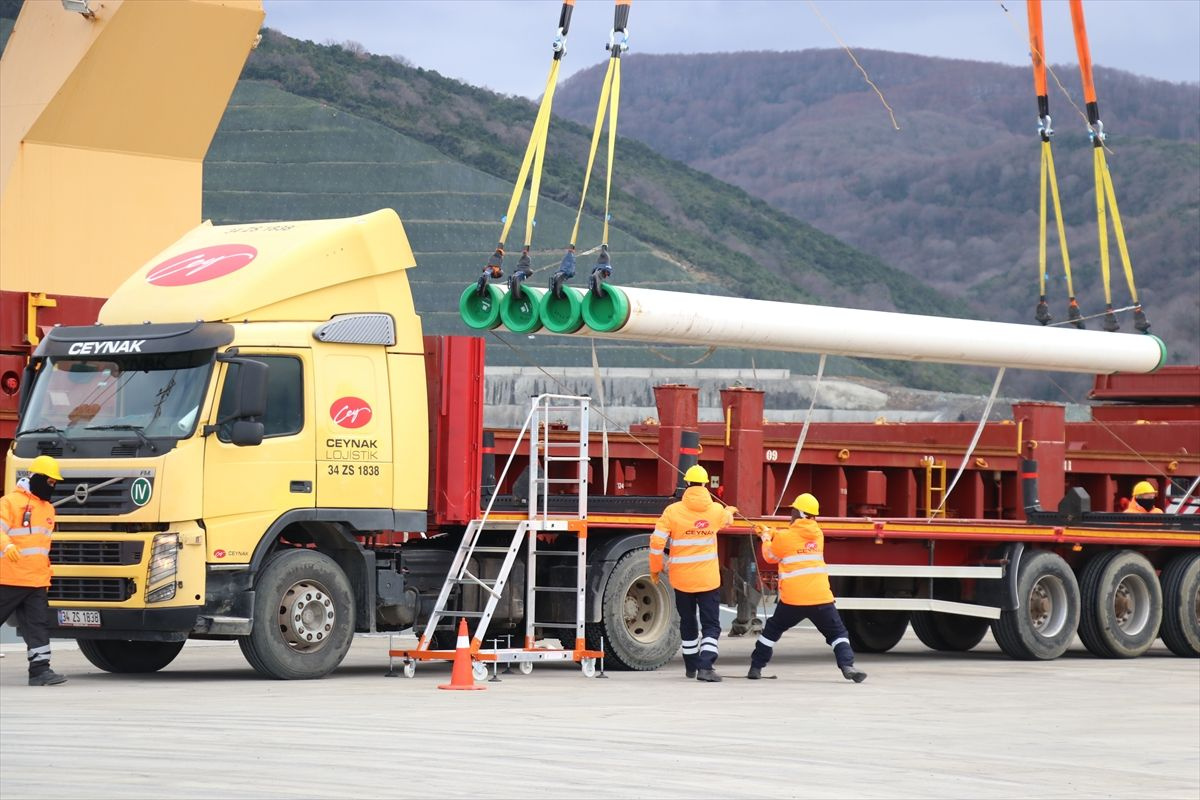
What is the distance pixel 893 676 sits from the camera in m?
16.2

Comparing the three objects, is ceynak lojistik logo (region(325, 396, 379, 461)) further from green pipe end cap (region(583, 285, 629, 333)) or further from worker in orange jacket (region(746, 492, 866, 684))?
worker in orange jacket (region(746, 492, 866, 684))

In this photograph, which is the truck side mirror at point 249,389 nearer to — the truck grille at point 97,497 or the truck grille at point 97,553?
the truck grille at point 97,497

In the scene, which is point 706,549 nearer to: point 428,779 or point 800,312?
point 800,312

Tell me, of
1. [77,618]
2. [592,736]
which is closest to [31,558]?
[77,618]

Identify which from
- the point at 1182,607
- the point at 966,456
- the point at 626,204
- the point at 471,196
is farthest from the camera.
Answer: the point at 626,204

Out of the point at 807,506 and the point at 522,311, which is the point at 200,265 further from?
the point at 807,506

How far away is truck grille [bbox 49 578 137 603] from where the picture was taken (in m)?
13.8

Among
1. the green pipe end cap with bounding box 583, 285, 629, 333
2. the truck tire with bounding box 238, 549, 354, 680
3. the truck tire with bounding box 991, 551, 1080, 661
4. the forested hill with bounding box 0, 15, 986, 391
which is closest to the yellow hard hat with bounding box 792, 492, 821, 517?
the green pipe end cap with bounding box 583, 285, 629, 333

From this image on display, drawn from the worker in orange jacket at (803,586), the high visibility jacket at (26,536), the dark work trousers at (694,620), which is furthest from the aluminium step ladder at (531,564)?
the high visibility jacket at (26,536)

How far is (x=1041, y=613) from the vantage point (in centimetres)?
1870

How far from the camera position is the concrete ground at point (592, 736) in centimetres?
903

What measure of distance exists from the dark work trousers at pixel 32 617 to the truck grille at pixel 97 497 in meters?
0.64

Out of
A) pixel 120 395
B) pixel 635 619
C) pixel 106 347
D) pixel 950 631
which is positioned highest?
pixel 106 347

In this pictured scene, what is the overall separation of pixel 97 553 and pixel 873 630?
29.4ft
